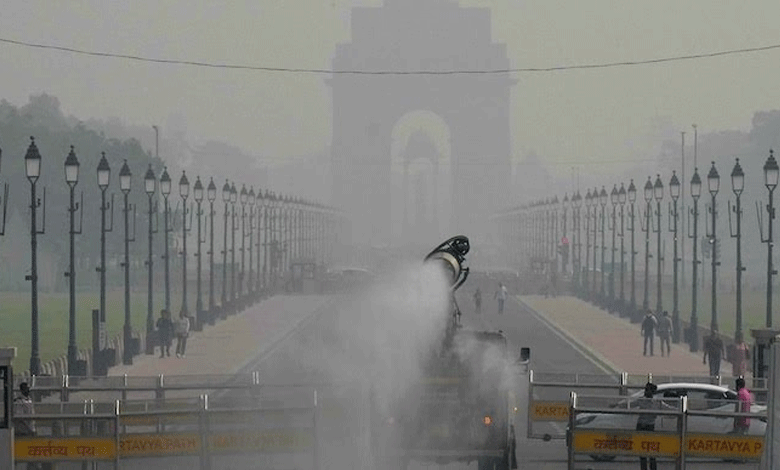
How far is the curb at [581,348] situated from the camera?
64.3m

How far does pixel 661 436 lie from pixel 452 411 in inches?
111

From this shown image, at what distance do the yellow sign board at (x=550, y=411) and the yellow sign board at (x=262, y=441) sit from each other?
8.75m

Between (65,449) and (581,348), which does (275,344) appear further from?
(65,449)

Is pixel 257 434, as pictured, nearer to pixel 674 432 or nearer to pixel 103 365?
pixel 674 432

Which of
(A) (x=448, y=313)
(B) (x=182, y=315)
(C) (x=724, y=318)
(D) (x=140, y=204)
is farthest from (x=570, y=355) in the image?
(D) (x=140, y=204)

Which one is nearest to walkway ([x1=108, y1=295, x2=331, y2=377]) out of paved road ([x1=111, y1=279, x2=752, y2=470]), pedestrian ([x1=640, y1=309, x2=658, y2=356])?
pedestrian ([x1=640, y1=309, x2=658, y2=356])

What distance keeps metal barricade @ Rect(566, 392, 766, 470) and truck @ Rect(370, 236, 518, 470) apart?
113cm

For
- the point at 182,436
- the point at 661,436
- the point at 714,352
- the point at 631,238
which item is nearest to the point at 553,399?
the point at 661,436

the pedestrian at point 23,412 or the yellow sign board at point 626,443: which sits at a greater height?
the pedestrian at point 23,412

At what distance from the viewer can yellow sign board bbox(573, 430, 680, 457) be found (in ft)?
102

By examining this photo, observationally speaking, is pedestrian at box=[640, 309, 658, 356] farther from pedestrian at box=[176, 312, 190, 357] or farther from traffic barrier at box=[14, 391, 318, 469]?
traffic barrier at box=[14, 391, 318, 469]

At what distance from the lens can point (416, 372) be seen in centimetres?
3111

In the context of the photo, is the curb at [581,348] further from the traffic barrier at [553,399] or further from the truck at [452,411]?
the truck at [452,411]

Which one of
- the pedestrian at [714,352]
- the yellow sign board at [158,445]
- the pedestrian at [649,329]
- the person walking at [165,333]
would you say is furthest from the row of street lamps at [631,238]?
the yellow sign board at [158,445]
